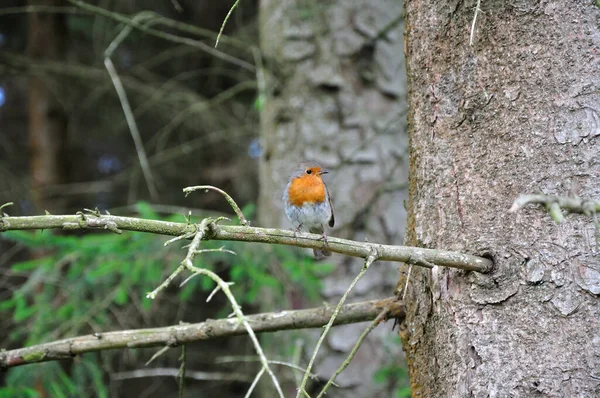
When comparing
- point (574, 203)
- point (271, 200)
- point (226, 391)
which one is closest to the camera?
point (574, 203)

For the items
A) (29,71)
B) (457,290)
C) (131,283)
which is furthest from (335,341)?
(29,71)

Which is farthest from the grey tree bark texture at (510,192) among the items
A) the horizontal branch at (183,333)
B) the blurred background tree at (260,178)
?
the blurred background tree at (260,178)

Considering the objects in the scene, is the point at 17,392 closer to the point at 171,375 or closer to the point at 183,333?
the point at 171,375

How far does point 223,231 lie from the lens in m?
1.69

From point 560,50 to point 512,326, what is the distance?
2.79ft

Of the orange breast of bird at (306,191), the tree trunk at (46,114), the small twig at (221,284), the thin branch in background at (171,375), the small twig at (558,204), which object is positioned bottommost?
the thin branch in background at (171,375)

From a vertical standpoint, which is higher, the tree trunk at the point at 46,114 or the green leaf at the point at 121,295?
the tree trunk at the point at 46,114

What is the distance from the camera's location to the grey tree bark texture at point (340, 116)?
14.9 ft

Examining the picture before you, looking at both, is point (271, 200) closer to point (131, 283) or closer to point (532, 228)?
point (131, 283)

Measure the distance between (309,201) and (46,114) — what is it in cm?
405

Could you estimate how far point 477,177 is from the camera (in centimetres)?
204

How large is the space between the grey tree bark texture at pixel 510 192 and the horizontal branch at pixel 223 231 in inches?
7.6

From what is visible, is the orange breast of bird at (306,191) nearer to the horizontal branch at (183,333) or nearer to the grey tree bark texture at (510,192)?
the horizontal branch at (183,333)

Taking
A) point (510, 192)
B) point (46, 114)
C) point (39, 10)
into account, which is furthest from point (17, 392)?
point (46, 114)
